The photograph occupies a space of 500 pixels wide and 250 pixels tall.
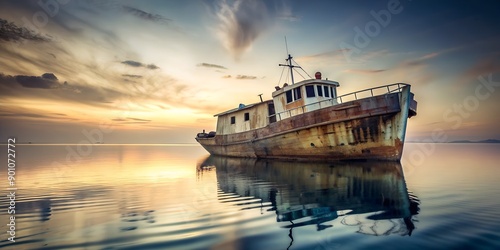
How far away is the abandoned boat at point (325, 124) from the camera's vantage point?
44.5 feet

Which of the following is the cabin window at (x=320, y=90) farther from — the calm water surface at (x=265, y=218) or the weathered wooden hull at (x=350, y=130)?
the calm water surface at (x=265, y=218)

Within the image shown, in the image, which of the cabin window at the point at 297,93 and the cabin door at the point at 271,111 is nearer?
the cabin window at the point at 297,93

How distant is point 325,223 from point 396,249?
1.40 metres

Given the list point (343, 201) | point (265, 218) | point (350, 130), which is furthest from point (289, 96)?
point (265, 218)

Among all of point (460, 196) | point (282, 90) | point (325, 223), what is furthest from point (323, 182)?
point (282, 90)

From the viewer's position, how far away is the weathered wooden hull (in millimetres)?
13453

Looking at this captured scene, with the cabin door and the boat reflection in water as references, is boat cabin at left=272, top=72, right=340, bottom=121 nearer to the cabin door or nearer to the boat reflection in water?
the cabin door

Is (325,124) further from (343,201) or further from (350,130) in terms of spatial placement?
(343,201)

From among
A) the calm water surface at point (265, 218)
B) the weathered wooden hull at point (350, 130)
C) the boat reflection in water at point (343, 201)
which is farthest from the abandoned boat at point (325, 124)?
the calm water surface at point (265, 218)

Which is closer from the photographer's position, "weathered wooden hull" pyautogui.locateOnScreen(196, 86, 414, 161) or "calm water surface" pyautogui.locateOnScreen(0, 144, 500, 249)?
"calm water surface" pyautogui.locateOnScreen(0, 144, 500, 249)

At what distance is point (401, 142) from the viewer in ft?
44.7

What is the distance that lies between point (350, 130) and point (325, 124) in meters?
1.54

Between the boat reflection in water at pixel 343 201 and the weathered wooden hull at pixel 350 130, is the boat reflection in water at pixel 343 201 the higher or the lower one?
the lower one

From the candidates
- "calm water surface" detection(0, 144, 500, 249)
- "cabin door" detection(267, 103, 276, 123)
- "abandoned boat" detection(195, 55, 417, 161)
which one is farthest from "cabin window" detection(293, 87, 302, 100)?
"calm water surface" detection(0, 144, 500, 249)
